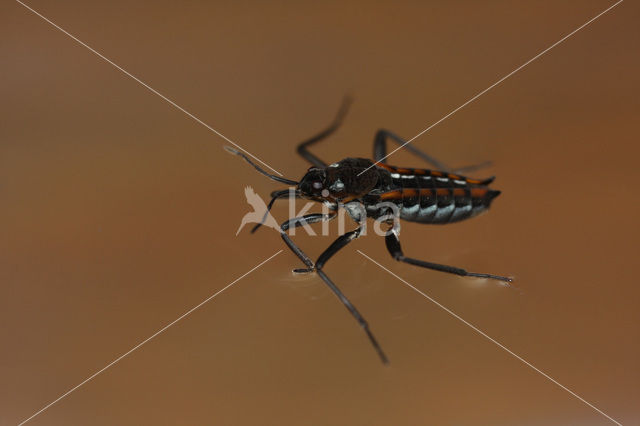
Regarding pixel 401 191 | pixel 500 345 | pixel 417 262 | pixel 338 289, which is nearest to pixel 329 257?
pixel 338 289

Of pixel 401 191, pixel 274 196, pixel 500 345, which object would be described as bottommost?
pixel 500 345

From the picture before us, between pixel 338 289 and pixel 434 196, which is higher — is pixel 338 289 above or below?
below

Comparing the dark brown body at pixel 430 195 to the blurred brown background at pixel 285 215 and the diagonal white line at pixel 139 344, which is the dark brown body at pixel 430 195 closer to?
the blurred brown background at pixel 285 215

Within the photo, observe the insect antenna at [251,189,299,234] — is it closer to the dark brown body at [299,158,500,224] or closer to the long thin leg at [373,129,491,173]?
the dark brown body at [299,158,500,224]

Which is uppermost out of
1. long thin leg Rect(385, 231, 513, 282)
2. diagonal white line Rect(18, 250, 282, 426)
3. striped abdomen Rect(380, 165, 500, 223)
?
diagonal white line Rect(18, 250, 282, 426)

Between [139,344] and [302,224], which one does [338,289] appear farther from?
[139,344]

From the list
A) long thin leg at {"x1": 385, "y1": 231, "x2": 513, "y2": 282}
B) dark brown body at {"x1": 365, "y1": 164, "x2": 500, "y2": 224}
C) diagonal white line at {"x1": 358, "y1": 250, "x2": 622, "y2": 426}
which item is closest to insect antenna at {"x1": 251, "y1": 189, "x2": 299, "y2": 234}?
dark brown body at {"x1": 365, "y1": 164, "x2": 500, "y2": 224}

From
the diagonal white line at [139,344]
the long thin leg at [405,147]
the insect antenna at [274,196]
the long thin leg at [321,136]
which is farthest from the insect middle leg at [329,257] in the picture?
the long thin leg at [405,147]
